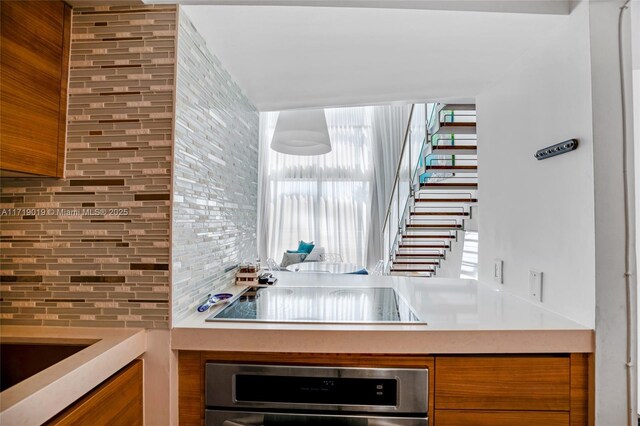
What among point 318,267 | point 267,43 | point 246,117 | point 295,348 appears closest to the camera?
point 295,348

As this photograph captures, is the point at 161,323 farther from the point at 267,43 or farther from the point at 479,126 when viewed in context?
the point at 479,126

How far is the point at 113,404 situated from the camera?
0.84 m

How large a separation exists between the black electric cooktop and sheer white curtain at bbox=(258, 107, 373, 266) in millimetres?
5333

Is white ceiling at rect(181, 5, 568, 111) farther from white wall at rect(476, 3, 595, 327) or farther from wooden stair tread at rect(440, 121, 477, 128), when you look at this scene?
wooden stair tread at rect(440, 121, 477, 128)

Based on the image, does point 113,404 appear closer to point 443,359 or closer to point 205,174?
point 205,174

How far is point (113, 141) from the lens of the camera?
3.36 ft

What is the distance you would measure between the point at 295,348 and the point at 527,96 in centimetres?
141

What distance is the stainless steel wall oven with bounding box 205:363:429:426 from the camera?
97cm

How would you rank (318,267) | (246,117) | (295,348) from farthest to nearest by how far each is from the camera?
(318,267) < (246,117) < (295,348)

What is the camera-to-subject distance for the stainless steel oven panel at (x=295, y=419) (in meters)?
0.97

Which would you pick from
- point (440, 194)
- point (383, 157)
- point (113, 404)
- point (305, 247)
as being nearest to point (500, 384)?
point (113, 404)

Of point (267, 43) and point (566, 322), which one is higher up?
point (267, 43)

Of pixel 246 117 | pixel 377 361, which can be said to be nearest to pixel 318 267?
pixel 246 117

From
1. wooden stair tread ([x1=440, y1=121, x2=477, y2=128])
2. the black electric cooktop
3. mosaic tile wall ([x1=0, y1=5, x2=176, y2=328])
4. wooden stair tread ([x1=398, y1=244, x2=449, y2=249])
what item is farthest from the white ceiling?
wooden stair tread ([x1=398, y1=244, x2=449, y2=249])
